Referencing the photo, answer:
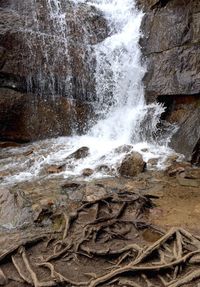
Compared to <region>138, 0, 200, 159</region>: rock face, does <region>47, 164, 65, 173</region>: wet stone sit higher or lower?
lower

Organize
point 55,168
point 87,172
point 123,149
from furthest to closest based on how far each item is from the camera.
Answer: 1. point 123,149
2. point 55,168
3. point 87,172

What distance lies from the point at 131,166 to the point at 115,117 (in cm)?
402

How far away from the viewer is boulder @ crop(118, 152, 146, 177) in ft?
28.9

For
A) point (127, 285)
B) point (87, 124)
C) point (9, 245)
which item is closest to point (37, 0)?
point (87, 124)

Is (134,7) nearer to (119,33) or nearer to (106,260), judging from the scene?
(119,33)

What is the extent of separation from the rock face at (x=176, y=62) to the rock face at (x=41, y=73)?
6.98 feet

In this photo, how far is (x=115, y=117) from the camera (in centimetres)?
1260

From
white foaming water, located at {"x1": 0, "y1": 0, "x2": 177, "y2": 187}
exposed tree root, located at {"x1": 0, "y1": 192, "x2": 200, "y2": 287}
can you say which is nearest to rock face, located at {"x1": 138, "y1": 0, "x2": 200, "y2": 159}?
white foaming water, located at {"x1": 0, "y1": 0, "x2": 177, "y2": 187}

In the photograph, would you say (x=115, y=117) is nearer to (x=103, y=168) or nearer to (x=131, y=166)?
(x=103, y=168)

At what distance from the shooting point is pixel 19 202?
681 centimetres

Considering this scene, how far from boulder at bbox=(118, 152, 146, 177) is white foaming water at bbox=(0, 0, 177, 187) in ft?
1.39

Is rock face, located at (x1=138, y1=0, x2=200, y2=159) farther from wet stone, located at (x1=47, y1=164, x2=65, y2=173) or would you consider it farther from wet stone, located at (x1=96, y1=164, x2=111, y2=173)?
wet stone, located at (x1=47, y1=164, x2=65, y2=173)

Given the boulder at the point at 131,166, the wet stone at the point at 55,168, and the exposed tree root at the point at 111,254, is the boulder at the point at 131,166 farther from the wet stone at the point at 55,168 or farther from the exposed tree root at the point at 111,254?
the exposed tree root at the point at 111,254

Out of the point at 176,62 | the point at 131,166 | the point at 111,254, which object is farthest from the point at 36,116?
the point at 111,254
